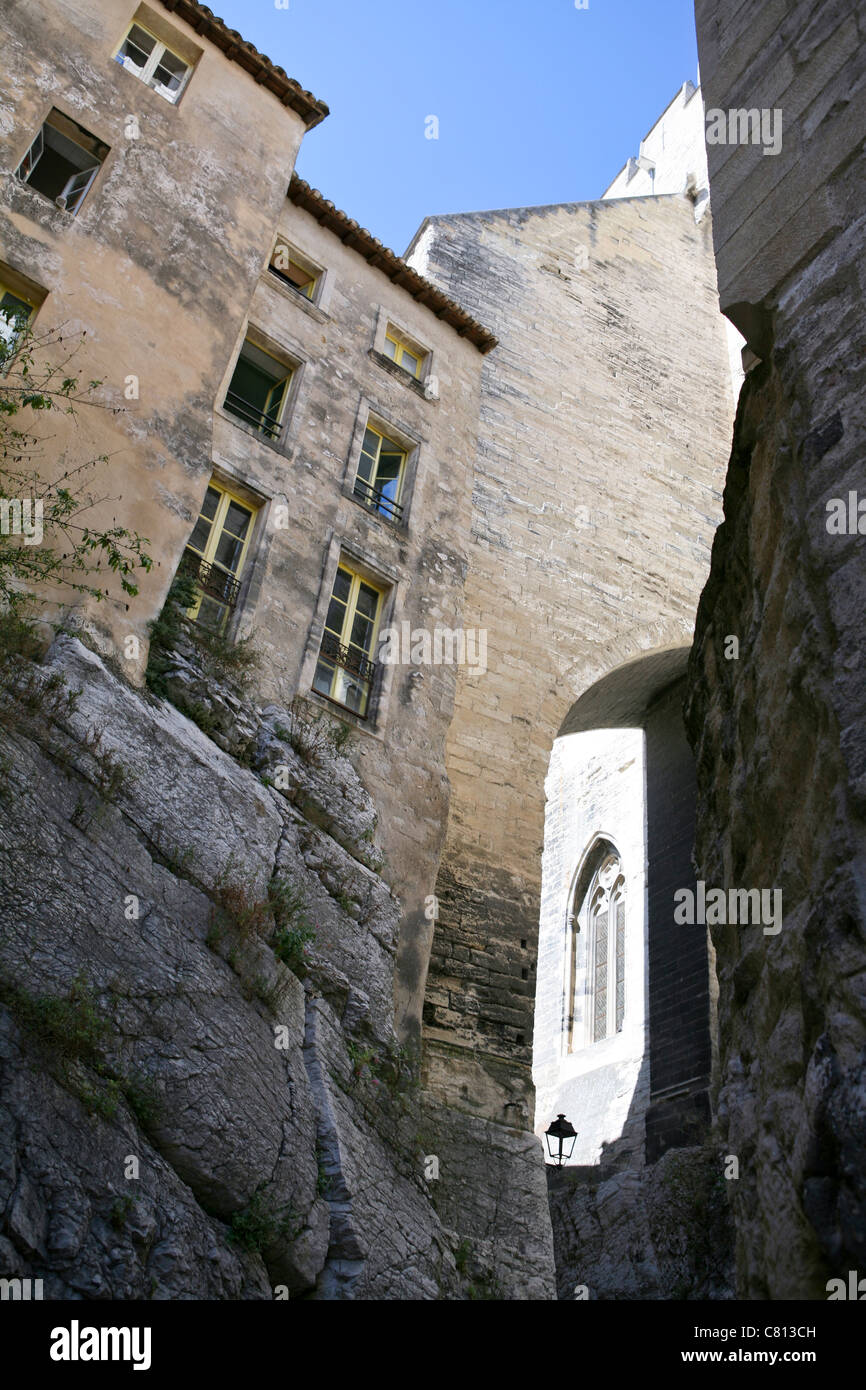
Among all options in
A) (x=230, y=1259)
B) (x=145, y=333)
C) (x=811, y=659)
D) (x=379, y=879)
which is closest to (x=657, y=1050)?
(x=379, y=879)

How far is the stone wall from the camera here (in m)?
2.12

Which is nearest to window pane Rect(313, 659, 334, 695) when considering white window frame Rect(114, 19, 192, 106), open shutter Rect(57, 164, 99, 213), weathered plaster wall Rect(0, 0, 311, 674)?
weathered plaster wall Rect(0, 0, 311, 674)

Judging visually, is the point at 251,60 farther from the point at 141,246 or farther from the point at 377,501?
the point at 377,501

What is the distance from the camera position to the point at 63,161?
9.02 meters

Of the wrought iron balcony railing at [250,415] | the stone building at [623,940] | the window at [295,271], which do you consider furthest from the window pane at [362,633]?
the stone building at [623,940]

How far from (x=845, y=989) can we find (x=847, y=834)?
0.30 meters

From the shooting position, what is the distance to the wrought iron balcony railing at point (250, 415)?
9758 millimetres

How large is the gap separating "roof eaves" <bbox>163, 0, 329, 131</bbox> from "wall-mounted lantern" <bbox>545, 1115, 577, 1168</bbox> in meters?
9.68

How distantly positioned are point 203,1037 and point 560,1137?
5430 millimetres

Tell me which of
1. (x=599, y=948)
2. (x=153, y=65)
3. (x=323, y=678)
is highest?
(x=153, y=65)

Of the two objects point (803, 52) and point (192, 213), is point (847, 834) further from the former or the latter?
point (192, 213)

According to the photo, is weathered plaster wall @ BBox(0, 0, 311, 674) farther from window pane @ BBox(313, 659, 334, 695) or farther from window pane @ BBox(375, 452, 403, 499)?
window pane @ BBox(375, 452, 403, 499)

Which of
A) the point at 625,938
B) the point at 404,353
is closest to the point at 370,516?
the point at 404,353

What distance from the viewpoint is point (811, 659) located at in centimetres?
251
